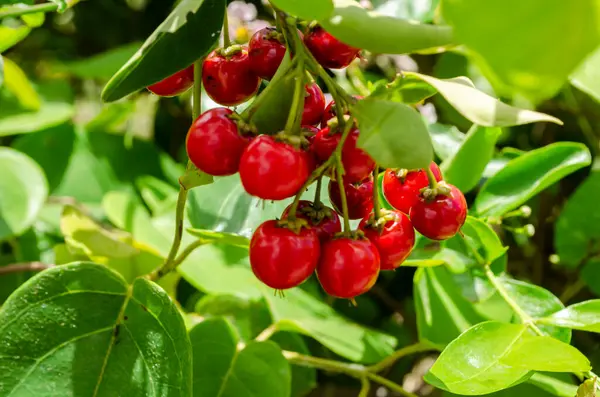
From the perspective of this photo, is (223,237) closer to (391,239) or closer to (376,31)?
(391,239)

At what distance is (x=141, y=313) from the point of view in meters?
0.74

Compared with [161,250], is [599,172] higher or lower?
higher

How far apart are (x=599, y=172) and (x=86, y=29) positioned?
1303 millimetres

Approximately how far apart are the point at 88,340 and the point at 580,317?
0.50 m

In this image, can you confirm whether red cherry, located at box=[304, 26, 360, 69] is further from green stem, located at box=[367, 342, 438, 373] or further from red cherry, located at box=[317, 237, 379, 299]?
green stem, located at box=[367, 342, 438, 373]

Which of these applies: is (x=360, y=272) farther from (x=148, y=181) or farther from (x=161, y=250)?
(x=148, y=181)

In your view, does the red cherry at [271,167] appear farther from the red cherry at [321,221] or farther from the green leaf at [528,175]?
the green leaf at [528,175]

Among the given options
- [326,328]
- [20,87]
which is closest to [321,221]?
[326,328]

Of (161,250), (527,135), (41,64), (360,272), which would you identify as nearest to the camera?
(360,272)

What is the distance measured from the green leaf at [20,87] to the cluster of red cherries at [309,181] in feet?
2.46

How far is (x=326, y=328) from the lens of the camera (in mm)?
986

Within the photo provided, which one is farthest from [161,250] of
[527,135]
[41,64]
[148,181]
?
[41,64]

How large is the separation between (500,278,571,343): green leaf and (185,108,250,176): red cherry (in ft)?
1.34

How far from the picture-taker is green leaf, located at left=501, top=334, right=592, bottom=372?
616mm
